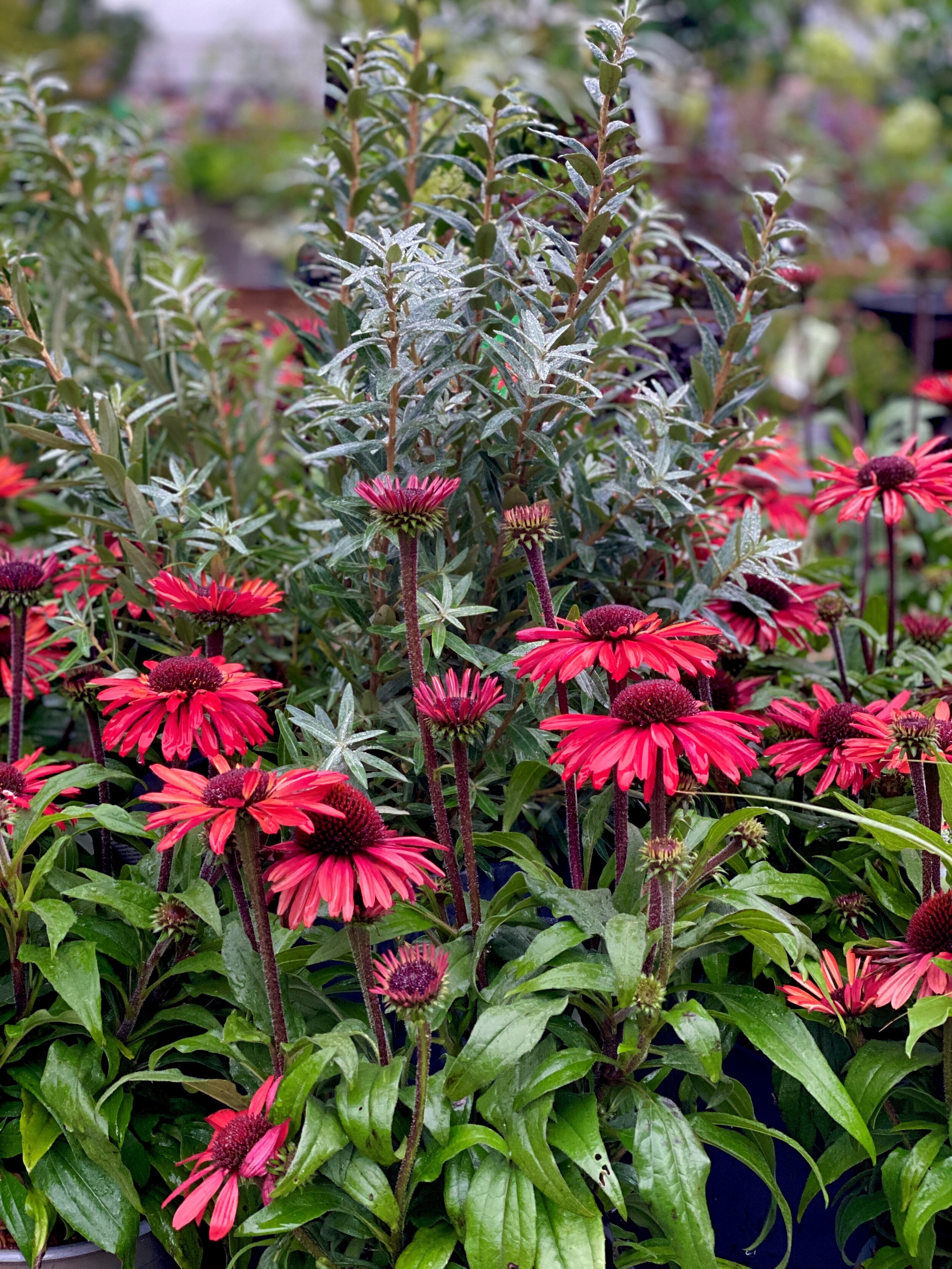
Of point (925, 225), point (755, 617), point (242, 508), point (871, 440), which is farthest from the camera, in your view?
point (925, 225)

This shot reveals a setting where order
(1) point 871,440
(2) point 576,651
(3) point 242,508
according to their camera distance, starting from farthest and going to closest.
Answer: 1. (1) point 871,440
2. (3) point 242,508
3. (2) point 576,651

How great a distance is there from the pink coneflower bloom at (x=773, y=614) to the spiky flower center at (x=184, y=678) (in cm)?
56

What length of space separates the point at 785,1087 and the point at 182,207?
6.95m

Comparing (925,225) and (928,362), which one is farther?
(925,225)

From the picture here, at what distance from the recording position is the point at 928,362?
11.7 ft

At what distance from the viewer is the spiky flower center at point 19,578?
3.61ft

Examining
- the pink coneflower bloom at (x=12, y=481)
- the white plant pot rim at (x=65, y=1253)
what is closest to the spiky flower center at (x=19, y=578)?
the pink coneflower bloom at (x=12, y=481)

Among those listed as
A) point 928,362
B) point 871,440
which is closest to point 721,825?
point 871,440

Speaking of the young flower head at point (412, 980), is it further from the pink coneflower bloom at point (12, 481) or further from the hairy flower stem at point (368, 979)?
the pink coneflower bloom at point (12, 481)

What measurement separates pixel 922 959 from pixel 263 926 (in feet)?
1.54

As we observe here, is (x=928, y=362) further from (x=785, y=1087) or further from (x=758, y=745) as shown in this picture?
(x=785, y=1087)

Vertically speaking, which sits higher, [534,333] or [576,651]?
[534,333]

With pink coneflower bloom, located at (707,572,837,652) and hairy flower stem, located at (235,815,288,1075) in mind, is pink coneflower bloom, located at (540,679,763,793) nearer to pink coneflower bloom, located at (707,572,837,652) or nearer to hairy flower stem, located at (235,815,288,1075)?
hairy flower stem, located at (235,815,288,1075)

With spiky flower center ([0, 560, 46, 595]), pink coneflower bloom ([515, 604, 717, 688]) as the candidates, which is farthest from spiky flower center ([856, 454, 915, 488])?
spiky flower center ([0, 560, 46, 595])
